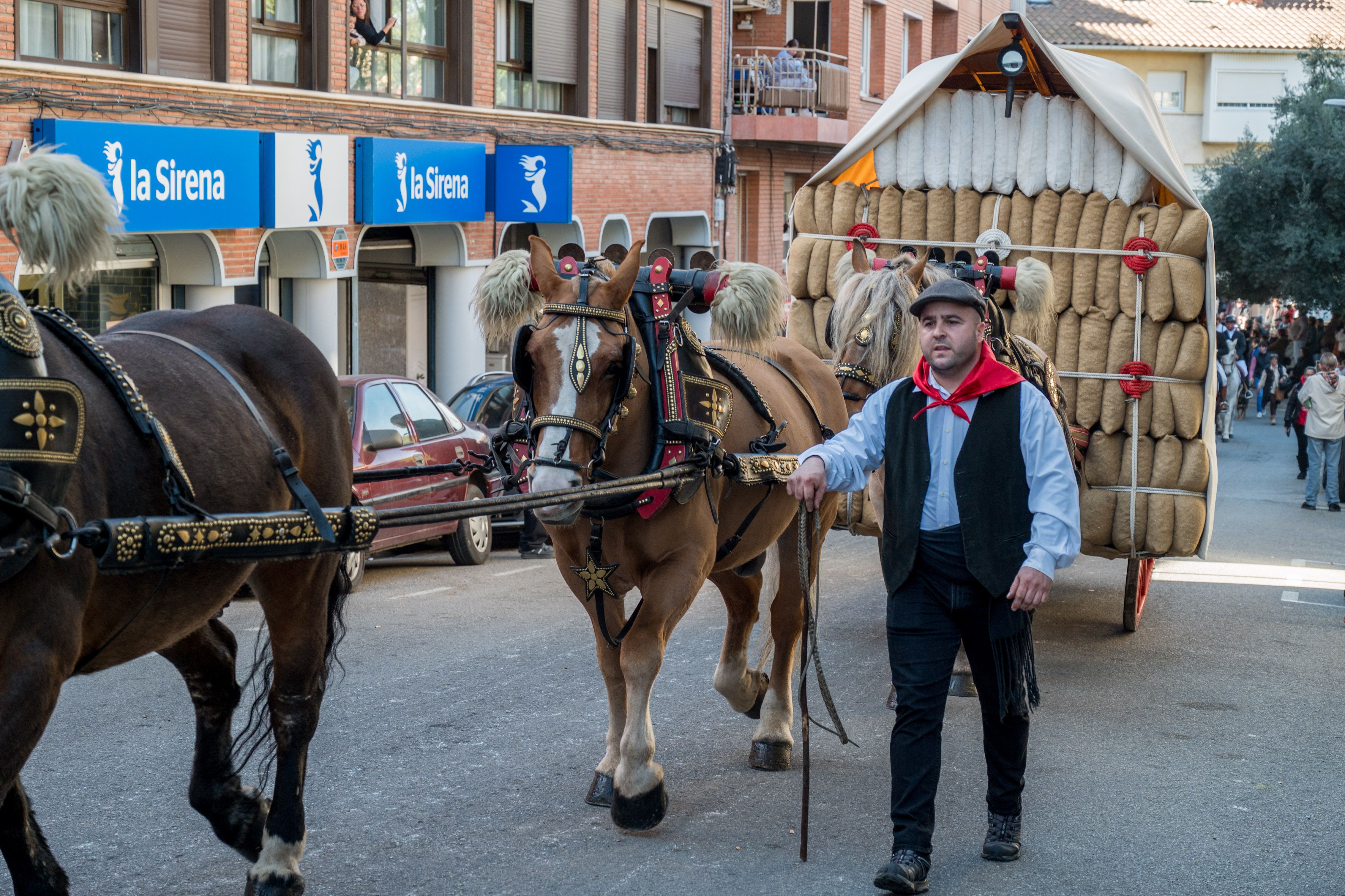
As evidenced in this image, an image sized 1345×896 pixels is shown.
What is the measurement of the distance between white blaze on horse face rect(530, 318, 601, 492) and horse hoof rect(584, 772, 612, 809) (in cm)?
146

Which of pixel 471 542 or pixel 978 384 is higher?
pixel 978 384

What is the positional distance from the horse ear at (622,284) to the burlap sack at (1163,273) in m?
3.85

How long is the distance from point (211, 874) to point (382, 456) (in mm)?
5839

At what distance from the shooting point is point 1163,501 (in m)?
7.56

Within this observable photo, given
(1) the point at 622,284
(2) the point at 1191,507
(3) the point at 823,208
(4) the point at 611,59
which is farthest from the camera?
(4) the point at 611,59

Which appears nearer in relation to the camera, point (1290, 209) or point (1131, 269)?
point (1131, 269)

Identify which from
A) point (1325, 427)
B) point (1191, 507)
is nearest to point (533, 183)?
point (1325, 427)

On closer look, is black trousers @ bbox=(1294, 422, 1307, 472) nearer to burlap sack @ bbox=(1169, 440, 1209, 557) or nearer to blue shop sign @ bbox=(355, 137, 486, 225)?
blue shop sign @ bbox=(355, 137, 486, 225)

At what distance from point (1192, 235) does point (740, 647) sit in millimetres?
3450

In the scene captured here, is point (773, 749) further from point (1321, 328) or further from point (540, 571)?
point (1321, 328)

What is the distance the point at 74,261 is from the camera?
11.6 ft

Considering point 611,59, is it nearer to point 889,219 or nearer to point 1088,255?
point 889,219

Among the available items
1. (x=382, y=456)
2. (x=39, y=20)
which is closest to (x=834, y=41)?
(x=39, y=20)

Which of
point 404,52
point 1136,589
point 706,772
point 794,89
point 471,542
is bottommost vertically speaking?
point 471,542
